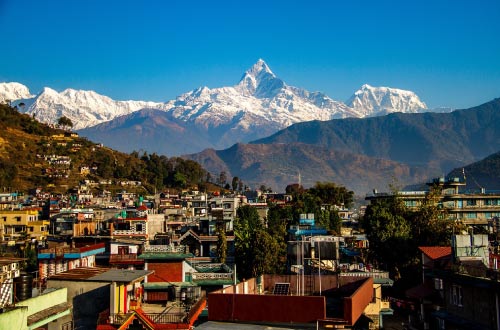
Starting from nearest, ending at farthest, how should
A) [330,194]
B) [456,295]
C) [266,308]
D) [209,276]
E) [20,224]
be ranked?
[266,308], [456,295], [209,276], [20,224], [330,194]

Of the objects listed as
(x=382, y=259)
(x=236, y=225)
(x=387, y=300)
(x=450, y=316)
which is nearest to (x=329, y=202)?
(x=236, y=225)

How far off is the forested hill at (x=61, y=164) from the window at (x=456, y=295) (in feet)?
331

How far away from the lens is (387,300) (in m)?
37.6

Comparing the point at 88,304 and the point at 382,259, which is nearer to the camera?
the point at 88,304

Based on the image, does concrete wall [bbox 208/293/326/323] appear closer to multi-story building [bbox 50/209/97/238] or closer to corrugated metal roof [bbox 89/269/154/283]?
corrugated metal roof [bbox 89/269/154/283]

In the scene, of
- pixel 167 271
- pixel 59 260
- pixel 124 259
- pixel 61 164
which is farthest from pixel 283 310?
pixel 61 164

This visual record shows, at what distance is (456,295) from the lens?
23.4 meters

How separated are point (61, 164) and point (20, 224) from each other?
64902 mm

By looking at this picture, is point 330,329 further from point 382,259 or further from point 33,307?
point 382,259

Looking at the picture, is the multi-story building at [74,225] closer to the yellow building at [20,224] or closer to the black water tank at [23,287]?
the yellow building at [20,224]

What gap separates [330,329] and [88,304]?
1111 cm

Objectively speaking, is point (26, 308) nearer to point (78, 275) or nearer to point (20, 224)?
point (78, 275)

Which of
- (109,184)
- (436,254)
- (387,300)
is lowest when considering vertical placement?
(387,300)

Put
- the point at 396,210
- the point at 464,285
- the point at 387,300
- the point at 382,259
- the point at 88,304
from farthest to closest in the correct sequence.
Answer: the point at 396,210
the point at 382,259
the point at 387,300
the point at 88,304
the point at 464,285
